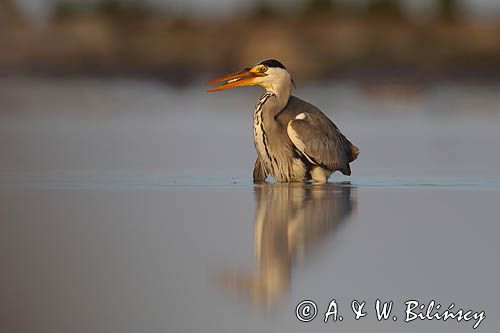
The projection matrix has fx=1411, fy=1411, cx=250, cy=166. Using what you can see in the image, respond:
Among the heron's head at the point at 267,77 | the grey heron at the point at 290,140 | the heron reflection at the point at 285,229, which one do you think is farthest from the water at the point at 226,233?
the heron's head at the point at 267,77

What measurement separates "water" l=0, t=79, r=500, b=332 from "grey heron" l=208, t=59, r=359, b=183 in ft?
0.74

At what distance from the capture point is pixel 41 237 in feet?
28.3

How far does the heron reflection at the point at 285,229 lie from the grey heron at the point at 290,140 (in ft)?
0.91

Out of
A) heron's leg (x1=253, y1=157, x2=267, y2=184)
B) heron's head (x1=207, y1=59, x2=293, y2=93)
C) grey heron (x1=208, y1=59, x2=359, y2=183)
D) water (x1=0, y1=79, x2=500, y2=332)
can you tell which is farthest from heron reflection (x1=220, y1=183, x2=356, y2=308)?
heron's head (x1=207, y1=59, x2=293, y2=93)

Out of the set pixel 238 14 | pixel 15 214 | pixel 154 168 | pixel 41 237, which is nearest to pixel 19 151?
pixel 154 168

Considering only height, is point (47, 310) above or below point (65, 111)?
below

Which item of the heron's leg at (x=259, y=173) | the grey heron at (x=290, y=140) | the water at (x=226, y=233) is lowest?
the water at (x=226, y=233)

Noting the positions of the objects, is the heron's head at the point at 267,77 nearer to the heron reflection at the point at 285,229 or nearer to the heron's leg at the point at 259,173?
the heron's leg at the point at 259,173

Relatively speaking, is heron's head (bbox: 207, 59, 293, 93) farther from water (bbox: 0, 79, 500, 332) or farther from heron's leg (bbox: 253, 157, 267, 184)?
water (bbox: 0, 79, 500, 332)

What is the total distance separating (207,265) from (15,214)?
223 cm

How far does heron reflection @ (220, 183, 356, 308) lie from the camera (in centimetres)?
727

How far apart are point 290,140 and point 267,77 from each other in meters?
0.72

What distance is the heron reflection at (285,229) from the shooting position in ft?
23.9

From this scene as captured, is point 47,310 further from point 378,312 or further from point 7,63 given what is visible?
point 7,63
